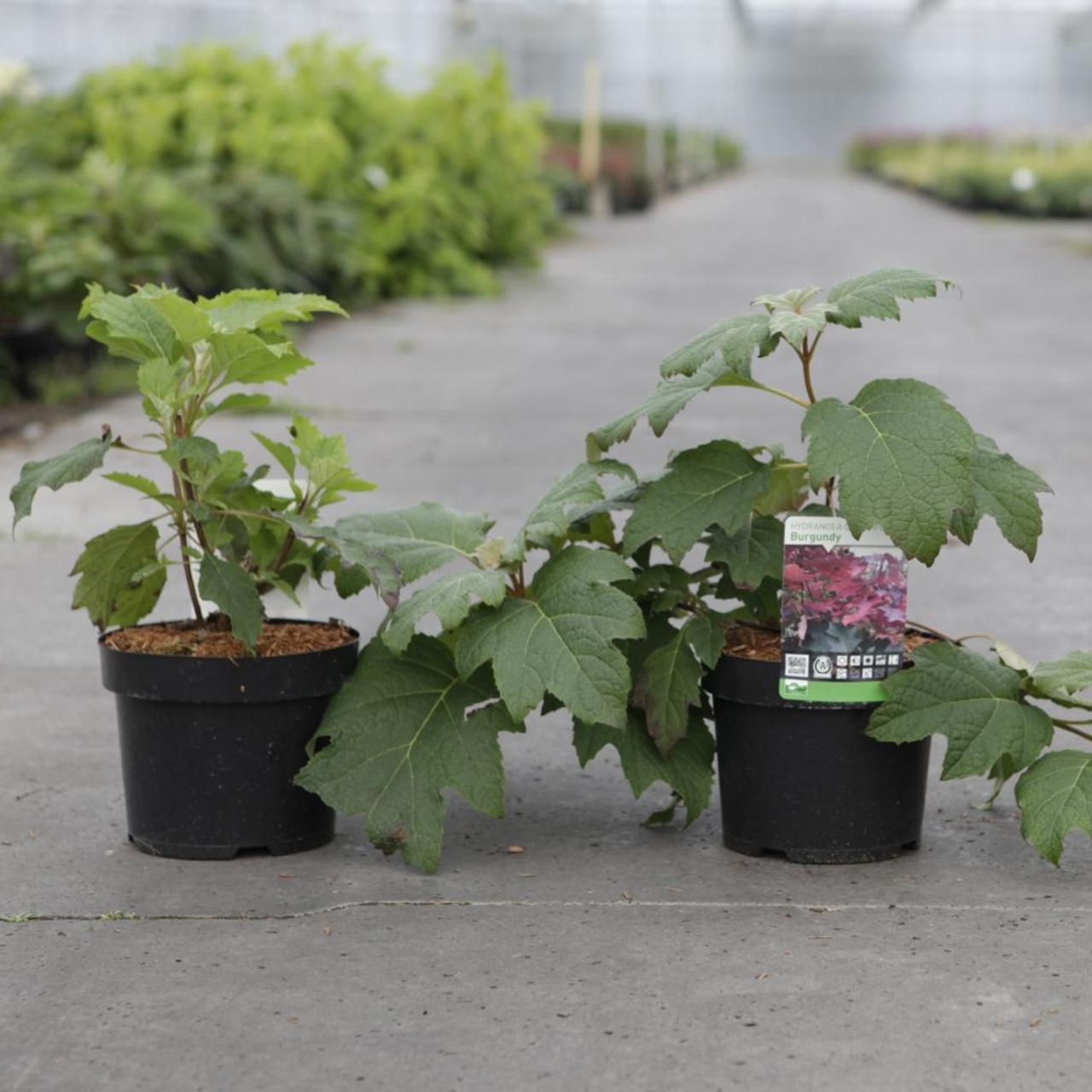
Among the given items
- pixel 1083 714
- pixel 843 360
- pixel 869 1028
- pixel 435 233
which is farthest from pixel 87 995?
pixel 435 233

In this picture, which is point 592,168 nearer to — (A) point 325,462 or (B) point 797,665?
(A) point 325,462

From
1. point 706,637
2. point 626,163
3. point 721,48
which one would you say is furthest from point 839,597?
point 721,48

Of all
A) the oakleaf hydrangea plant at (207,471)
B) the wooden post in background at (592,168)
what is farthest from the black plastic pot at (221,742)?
the wooden post in background at (592,168)

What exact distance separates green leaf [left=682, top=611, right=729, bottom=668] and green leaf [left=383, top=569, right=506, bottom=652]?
1.15ft

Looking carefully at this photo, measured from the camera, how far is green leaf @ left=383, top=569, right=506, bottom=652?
3.04 meters

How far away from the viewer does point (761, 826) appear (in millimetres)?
3301

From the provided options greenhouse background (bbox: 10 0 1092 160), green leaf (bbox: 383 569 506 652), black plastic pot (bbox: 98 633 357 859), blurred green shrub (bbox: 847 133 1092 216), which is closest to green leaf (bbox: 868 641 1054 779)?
green leaf (bbox: 383 569 506 652)

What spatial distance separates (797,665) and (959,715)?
11.2 inches

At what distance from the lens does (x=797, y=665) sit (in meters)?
3.17

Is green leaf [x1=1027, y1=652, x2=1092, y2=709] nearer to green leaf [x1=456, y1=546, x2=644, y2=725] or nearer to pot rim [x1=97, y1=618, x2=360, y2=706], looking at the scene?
green leaf [x1=456, y1=546, x2=644, y2=725]

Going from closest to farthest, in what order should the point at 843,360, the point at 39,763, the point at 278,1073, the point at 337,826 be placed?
A: the point at 278,1073, the point at 337,826, the point at 39,763, the point at 843,360

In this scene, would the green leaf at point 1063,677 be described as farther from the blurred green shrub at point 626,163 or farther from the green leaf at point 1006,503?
the blurred green shrub at point 626,163

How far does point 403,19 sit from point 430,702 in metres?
28.0

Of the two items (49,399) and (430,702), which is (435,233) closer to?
(49,399)
